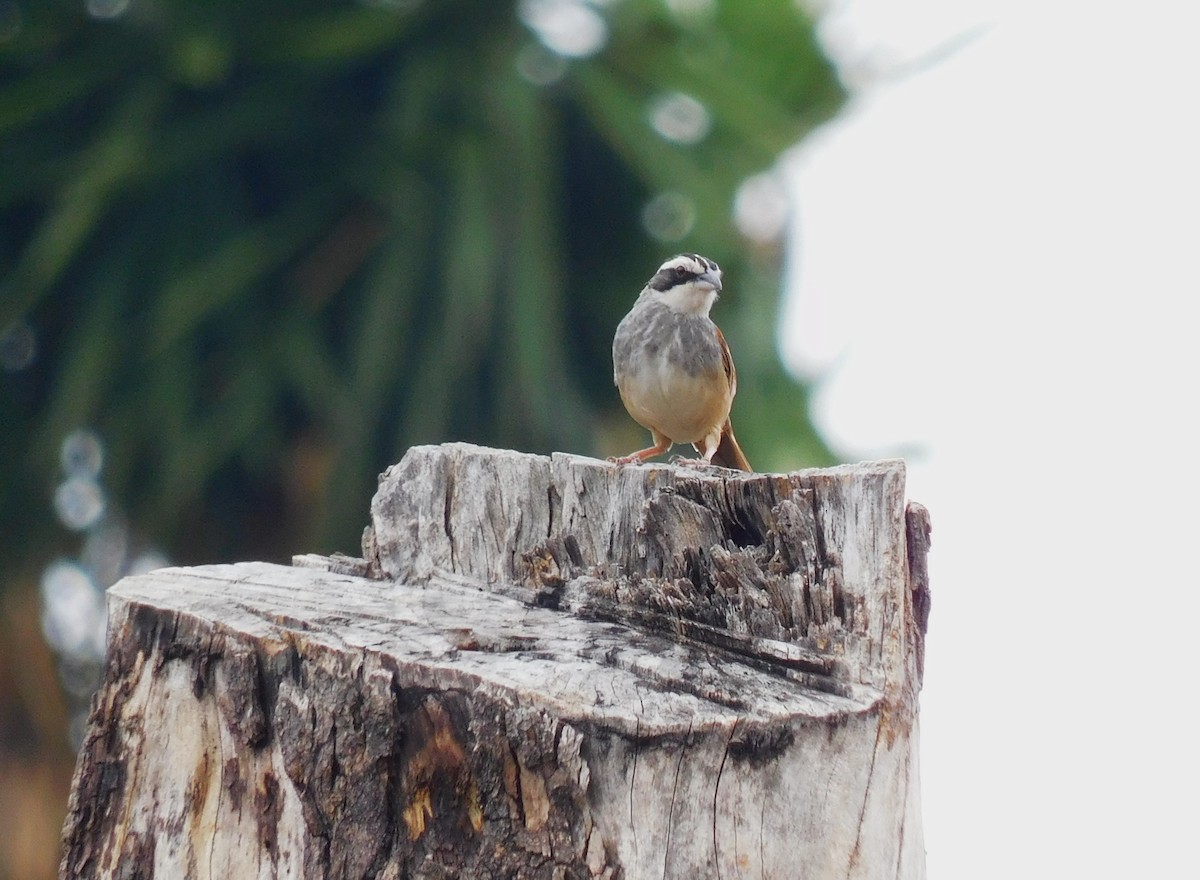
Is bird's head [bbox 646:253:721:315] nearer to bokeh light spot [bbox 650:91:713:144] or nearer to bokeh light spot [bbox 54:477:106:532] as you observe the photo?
bokeh light spot [bbox 650:91:713:144]

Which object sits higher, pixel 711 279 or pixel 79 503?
pixel 711 279

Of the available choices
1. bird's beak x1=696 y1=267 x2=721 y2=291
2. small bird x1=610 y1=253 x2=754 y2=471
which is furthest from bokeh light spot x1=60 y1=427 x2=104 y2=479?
bird's beak x1=696 y1=267 x2=721 y2=291

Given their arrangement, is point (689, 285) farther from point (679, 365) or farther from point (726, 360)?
point (679, 365)

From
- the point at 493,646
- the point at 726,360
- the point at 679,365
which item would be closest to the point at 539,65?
the point at 726,360

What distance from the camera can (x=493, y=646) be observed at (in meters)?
1.91

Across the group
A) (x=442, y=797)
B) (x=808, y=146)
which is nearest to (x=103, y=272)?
(x=808, y=146)

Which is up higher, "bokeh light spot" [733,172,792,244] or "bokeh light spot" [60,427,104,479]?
"bokeh light spot" [733,172,792,244]

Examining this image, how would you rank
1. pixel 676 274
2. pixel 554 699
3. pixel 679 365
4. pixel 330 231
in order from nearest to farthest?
1. pixel 554 699
2. pixel 679 365
3. pixel 676 274
4. pixel 330 231

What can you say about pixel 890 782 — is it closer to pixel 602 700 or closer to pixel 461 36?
pixel 602 700

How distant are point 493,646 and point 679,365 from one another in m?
2.24

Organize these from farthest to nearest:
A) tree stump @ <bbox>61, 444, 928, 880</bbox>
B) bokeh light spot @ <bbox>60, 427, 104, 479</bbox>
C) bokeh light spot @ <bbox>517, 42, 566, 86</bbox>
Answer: bokeh light spot @ <bbox>60, 427, 104, 479</bbox> < bokeh light spot @ <bbox>517, 42, 566, 86</bbox> < tree stump @ <bbox>61, 444, 928, 880</bbox>

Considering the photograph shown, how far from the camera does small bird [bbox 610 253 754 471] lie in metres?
4.06

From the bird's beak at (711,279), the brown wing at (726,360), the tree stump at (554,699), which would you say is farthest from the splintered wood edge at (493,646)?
the bird's beak at (711,279)

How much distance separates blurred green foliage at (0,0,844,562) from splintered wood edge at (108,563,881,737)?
3.37 meters
